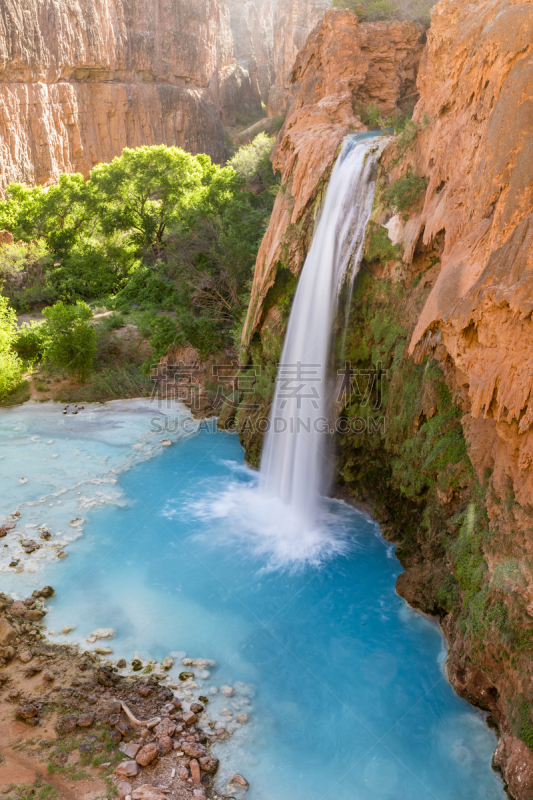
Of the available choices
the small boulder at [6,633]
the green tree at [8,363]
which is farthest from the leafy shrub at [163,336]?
the small boulder at [6,633]

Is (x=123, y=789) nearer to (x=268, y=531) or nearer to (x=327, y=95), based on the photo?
(x=268, y=531)

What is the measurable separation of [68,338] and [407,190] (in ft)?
42.0

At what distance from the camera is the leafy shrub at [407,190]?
9539 millimetres

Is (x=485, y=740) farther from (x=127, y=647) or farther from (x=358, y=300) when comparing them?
(x=358, y=300)

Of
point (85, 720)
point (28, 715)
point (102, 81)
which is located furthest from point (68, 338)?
point (102, 81)

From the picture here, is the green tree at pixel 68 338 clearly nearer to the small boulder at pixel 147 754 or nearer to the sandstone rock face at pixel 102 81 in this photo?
the small boulder at pixel 147 754

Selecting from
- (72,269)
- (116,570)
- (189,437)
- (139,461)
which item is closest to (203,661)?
(116,570)

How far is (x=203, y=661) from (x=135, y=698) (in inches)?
45.3

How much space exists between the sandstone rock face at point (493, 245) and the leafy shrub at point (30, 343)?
1593cm

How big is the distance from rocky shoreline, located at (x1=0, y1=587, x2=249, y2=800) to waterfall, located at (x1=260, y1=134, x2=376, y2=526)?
5.29 meters

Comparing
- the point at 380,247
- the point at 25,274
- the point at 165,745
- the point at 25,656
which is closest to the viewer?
the point at 165,745

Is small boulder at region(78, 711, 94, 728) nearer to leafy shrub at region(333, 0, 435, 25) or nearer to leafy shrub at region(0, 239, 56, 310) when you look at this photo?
leafy shrub at region(333, 0, 435, 25)

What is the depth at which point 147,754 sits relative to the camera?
555 centimetres

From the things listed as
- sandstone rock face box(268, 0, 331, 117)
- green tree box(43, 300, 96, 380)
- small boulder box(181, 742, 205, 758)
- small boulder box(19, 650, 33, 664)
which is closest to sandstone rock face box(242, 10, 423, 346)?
green tree box(43, 300, 96, 380)
